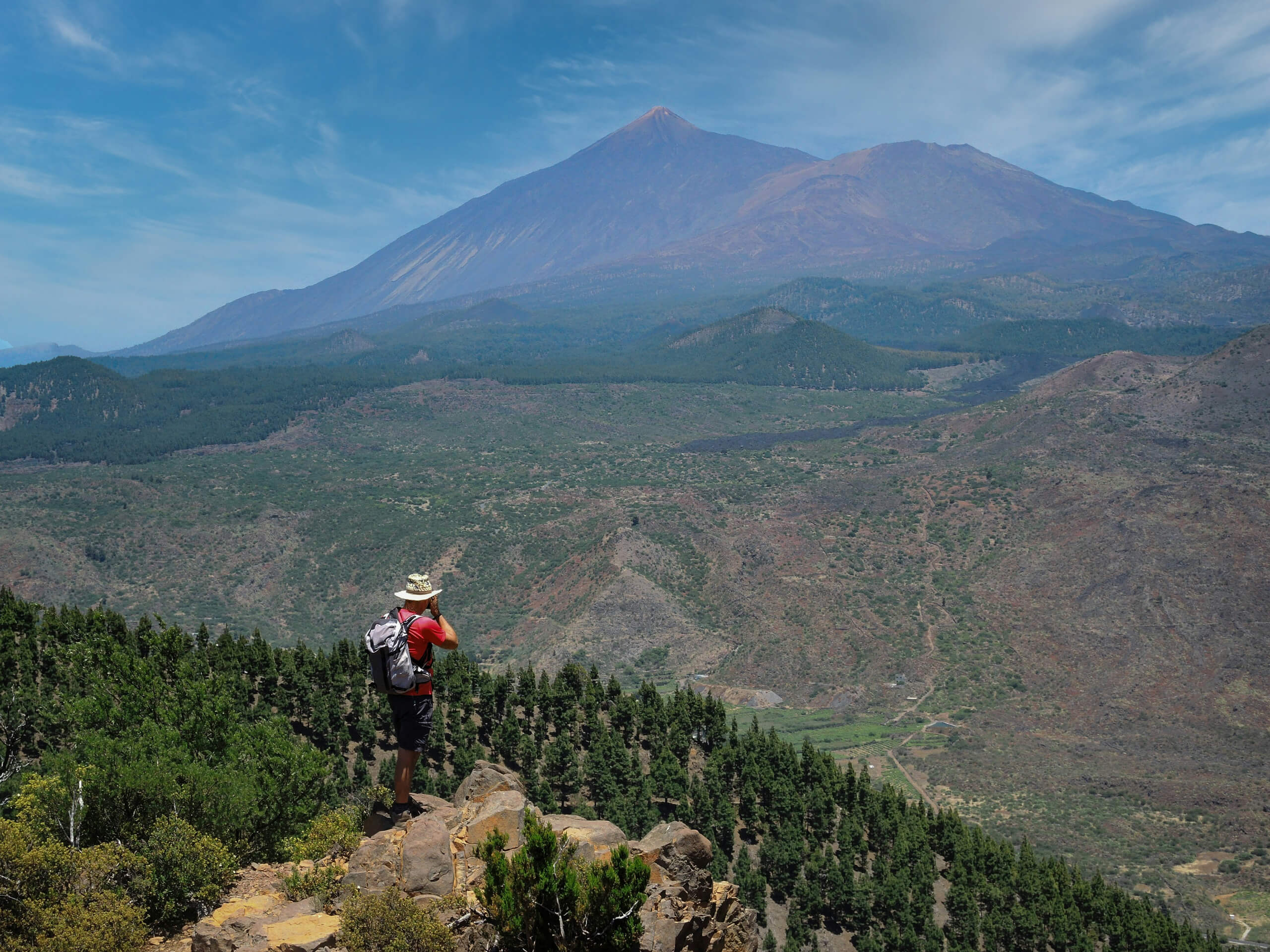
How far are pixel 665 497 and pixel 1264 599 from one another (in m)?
67.0

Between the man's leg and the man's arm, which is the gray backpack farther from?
the man's leg

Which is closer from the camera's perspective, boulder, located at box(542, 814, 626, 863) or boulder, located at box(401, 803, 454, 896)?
boulder, located at box(401, 803, 454, 896)

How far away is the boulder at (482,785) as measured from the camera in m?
18.0

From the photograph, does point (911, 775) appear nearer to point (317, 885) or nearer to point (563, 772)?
point (563, 772)

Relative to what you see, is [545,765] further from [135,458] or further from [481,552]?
[135,458]

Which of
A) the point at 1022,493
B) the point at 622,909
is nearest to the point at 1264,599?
the point at 1022,493

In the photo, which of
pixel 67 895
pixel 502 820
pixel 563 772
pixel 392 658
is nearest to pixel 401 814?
pixel 502 820

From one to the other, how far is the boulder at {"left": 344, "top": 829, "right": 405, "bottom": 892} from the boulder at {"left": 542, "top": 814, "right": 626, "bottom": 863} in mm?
2612

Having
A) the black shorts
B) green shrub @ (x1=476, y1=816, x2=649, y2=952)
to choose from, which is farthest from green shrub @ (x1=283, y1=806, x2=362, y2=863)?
green shrub @ (x1=476, y1=816, x2=649, y2=952)

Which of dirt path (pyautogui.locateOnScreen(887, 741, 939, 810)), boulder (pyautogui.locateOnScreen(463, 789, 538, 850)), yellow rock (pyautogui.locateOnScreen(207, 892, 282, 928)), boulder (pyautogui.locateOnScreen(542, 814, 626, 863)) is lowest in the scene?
dirt path (pyautogui.locateOnScreen(887, 741, 939, 810))

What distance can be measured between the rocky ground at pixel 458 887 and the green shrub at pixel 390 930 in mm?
321

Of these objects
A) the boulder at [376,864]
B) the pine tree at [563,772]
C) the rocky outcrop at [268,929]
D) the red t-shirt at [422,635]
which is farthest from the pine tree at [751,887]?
the red t-shirt at [422,635]

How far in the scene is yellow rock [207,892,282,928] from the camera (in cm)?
1442

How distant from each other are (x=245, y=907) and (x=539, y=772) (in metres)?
32.1
